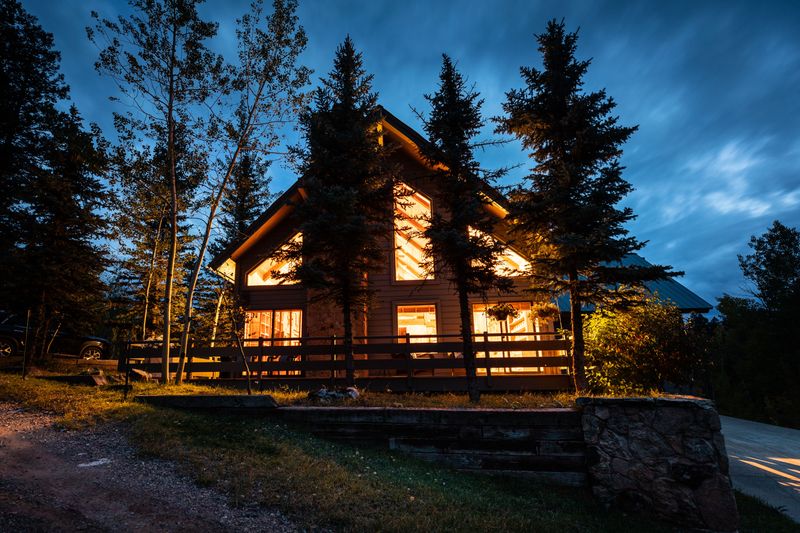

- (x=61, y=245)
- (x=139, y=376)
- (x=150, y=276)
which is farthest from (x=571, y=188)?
(x=150, y=276)

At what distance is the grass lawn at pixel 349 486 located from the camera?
4027 millimetres

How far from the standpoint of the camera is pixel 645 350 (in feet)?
24.5

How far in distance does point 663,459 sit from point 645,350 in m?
2.86

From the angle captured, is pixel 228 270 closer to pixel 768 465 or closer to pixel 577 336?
pixel 577 336

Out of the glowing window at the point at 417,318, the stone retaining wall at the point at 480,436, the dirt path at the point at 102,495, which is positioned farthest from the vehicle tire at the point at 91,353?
the stone retaining wall at the point at 480,436

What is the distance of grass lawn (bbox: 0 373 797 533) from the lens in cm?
403

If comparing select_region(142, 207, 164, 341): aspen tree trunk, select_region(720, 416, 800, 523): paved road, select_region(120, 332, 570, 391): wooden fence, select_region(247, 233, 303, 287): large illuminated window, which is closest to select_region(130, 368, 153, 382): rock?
select_region(120, 332, 570, 391): wooden fence

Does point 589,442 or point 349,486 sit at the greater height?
point 589,442

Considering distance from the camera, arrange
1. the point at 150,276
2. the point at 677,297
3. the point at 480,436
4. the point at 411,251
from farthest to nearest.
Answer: the point at 150,276, the point at 677,297, the point at 411,251, the point at 480,436

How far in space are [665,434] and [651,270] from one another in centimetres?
390

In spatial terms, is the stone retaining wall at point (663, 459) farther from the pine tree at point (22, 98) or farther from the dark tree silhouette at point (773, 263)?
the dark tree silhouette at point (773, 263)

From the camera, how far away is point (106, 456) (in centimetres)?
512

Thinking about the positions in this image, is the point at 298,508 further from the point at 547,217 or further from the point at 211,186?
the point at 211,186

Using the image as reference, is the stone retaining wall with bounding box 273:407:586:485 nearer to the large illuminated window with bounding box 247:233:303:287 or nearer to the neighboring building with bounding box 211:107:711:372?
the neighboring building with bounding box 211:107:711:372
